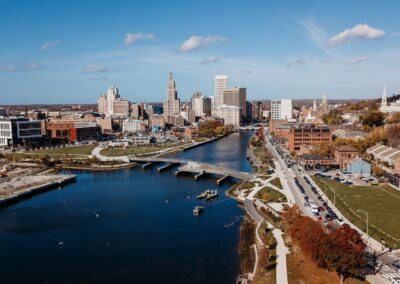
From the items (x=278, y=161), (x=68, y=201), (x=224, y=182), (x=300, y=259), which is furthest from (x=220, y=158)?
(x=300, y=259)

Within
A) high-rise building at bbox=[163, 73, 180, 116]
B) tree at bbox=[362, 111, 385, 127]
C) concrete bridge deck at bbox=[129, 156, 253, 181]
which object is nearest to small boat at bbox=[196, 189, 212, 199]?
concrete bridge deck at bbox=[129, 156, 253, 181]

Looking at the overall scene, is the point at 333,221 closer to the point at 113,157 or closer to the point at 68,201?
the point at 68,201

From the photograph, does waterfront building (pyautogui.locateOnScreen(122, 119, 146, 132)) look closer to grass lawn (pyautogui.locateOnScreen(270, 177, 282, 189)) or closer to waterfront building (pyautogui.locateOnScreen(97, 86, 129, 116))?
waterfront building (pyautogui.locateOnScreen(97, 86, 129, 116))

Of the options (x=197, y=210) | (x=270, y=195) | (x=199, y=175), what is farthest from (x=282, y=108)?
(x=197, y=210)

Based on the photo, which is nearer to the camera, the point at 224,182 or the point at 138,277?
the point at 138,277

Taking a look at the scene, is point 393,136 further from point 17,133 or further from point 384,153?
point 17,133

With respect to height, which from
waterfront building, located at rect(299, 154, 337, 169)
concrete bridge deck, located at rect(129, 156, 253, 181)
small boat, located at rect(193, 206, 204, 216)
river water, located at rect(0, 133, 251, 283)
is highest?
waterfront building, located at rect(299, 154, 337, 169)
